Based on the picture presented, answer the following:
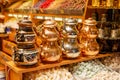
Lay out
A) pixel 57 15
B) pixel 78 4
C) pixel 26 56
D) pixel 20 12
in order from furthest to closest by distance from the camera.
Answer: pixel 20 12 < pixel 57 15 < pixel 78 4 < pixel 26 56

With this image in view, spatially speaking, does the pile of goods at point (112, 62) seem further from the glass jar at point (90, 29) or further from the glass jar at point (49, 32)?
the glass jar at point (49, 32)

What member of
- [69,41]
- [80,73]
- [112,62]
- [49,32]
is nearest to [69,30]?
[69,41]

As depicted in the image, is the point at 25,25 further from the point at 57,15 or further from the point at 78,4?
the point at 57,15

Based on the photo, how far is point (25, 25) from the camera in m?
1.41

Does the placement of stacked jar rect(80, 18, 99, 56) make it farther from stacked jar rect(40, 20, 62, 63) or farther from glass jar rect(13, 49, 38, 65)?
glass jar rect(13, 49, 38, 65)

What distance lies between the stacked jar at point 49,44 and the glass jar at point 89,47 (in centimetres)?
31

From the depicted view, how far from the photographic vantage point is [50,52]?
59.7 inches

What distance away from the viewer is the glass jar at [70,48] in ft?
5.35

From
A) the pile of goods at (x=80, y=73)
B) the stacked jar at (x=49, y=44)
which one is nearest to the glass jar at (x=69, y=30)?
the stacked jar at (x=49, y=44)

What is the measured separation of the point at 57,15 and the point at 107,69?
1286 millimetres

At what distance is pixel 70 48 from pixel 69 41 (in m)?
0.06

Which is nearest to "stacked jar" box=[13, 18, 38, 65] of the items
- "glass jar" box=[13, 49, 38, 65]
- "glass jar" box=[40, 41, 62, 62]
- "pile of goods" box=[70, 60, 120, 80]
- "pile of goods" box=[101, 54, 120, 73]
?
"glass jar" box=[13, 49, 38, 65]

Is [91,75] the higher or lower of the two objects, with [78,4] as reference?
lower

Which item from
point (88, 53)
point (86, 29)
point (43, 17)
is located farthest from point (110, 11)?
point (43, 17)
